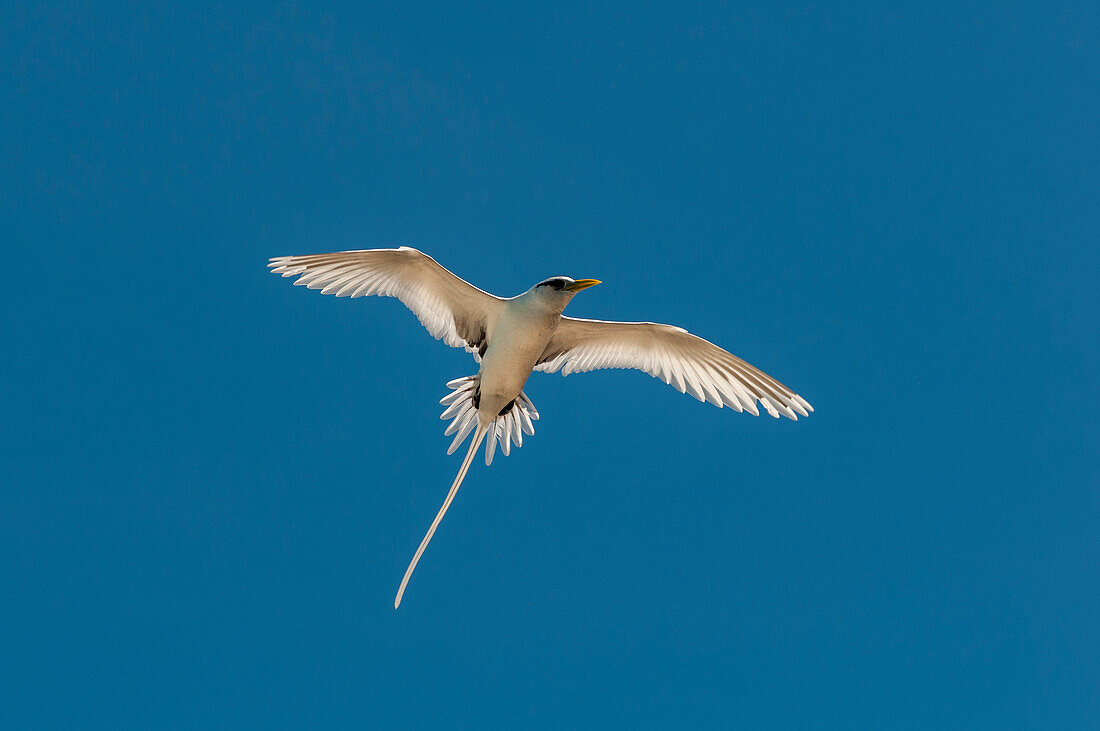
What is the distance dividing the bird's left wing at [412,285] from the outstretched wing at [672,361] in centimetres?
102

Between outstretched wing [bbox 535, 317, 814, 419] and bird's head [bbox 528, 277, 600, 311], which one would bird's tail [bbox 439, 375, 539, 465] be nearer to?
outstretched wing [bbox 535, 317, 814, 419]

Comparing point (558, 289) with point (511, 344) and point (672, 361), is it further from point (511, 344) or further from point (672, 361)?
point (672, 361)

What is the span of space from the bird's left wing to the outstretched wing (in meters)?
1.02

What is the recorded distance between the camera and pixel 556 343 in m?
10.5

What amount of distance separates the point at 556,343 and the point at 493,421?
130 centimetres

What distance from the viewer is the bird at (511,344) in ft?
31.3

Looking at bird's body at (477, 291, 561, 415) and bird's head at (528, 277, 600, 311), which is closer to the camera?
bird's head at (528, 277, 600, 311)

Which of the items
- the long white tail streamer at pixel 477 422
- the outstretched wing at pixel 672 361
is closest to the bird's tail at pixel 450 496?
the long white tail streamer at pixel 477 422

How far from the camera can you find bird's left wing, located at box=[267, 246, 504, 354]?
956 centimetres

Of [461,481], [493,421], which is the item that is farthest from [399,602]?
[493,421]

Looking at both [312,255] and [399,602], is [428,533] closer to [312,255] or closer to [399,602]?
[399,602]

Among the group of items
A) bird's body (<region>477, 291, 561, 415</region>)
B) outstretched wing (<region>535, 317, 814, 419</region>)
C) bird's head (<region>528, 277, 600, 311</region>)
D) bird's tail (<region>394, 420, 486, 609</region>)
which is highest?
outstretched wing (<region>535, 317, 814, 419</region>)

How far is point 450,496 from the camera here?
30.5 ft

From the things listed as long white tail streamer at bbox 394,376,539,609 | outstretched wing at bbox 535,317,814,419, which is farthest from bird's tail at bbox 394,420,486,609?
outstretched wing at bbox 535,317,814,419
